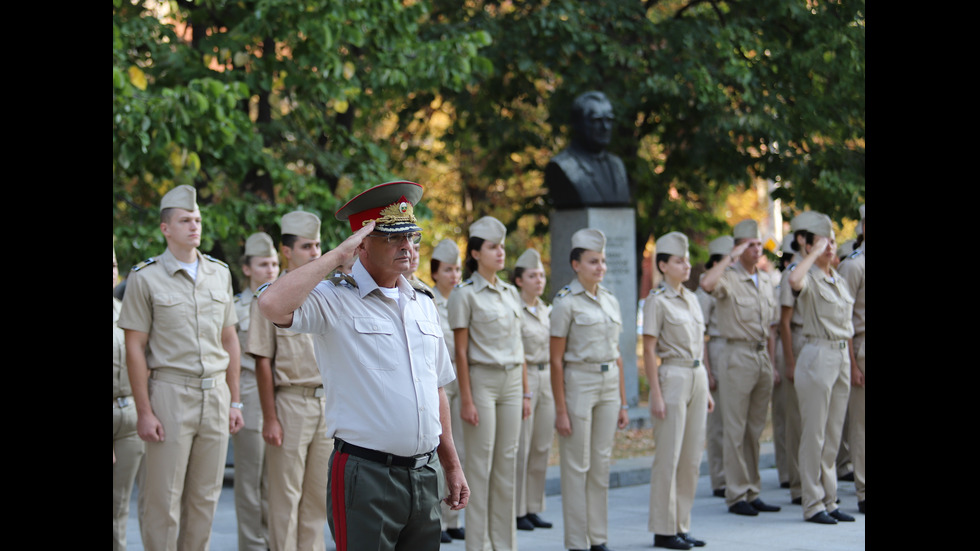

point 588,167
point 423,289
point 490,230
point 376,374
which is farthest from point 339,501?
point 588,167

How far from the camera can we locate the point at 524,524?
27.0 feet

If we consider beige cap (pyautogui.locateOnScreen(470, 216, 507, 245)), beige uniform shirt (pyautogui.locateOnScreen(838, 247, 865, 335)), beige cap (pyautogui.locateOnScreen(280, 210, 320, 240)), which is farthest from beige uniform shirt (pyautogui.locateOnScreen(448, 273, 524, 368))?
beige uniform shirt (pyautogui.locateOnScreen(838, 247, 865, 335))

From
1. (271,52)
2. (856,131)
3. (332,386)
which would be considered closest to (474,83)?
(271,52)

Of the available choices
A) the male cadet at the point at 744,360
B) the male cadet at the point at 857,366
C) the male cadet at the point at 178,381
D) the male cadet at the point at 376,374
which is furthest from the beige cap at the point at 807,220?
the male cadet at the point at 376,374

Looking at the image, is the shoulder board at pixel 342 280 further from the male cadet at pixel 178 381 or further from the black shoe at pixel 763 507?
the black shoe at pixel 763 507

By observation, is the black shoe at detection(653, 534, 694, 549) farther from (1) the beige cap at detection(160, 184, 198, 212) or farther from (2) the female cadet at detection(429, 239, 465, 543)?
(1) the beige cap at detection(160, 184, 198, 212)

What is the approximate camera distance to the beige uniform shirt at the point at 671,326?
743cm

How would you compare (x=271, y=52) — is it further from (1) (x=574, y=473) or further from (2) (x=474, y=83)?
(1) (x=574, y=473)

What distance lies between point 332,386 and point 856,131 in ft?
40.6

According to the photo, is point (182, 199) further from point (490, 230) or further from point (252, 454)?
point (490, 230)

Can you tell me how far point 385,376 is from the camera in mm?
3854

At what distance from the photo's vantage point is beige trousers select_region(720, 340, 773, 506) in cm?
861

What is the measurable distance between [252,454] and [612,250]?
6467 mm
